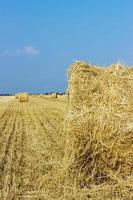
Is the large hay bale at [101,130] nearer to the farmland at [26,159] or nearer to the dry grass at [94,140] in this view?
the dry grass at [94,140]

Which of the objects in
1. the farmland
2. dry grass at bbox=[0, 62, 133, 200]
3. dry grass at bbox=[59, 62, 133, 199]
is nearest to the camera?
the farmland

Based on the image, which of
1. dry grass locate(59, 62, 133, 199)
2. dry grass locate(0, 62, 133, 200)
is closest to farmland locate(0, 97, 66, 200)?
dry grass locate(0, 62, 133, 200)

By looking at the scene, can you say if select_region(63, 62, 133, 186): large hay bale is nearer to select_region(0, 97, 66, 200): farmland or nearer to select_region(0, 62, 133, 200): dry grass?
select_region(0, 62, 133, 200): dry grass

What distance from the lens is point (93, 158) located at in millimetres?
10273

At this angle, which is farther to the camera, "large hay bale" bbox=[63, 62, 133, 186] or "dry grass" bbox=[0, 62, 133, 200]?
"large hay bale" bbox=[63, 62, 133, 186]

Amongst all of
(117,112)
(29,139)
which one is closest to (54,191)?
(117,112)

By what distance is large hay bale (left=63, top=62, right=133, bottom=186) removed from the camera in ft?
33.1

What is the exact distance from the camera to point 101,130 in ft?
33.2

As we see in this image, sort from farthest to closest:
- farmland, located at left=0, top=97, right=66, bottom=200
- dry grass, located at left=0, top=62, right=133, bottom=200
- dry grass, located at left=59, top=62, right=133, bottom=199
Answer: dry grass, located at left=59, top=62, right=133, bottom=199, dry grass, located at left=0, top=62, right=133, bottom=200, farmland, located at left=0, top=97, right=66, bottom=200

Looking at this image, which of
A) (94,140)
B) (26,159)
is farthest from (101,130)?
(26,159)

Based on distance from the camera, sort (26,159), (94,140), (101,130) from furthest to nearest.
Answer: (26,159) → (94,140) → (101,130)

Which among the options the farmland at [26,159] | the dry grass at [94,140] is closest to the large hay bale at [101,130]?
the dry grass at [94,140]

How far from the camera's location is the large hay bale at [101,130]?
1008 centimetres

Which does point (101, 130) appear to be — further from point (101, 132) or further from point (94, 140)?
point (94, 140)
